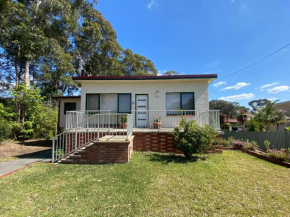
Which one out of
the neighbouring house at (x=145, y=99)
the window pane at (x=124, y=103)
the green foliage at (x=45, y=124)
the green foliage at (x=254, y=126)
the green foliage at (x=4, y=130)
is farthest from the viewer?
the green foliage at (x=45, y=124)

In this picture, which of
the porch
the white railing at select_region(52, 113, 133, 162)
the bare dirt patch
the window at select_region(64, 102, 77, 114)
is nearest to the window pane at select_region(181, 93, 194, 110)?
the porch

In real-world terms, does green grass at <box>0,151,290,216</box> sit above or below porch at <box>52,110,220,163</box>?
below

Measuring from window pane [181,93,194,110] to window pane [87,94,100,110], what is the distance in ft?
15.8

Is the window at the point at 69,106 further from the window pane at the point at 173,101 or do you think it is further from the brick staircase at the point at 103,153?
the window pane at the point at 173,101

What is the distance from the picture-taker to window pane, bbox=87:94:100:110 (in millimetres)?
8336

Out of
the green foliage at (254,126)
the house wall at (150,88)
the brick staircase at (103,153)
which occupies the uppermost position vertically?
the house wall at (150,88)

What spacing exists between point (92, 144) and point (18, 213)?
2.68 meters

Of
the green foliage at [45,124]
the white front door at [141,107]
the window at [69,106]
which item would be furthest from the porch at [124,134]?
the green foliage at [45,124]

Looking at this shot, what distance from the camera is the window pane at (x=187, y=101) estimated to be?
8031 millimetres

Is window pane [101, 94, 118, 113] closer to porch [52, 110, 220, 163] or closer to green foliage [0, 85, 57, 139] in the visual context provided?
porch [52, 110, 220, 163]

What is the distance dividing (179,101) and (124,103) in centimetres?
311

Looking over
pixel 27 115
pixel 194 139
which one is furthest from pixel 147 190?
pixel 27 115

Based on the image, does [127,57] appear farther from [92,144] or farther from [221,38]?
[92,144]

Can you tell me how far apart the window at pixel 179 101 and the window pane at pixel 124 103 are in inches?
87.0
